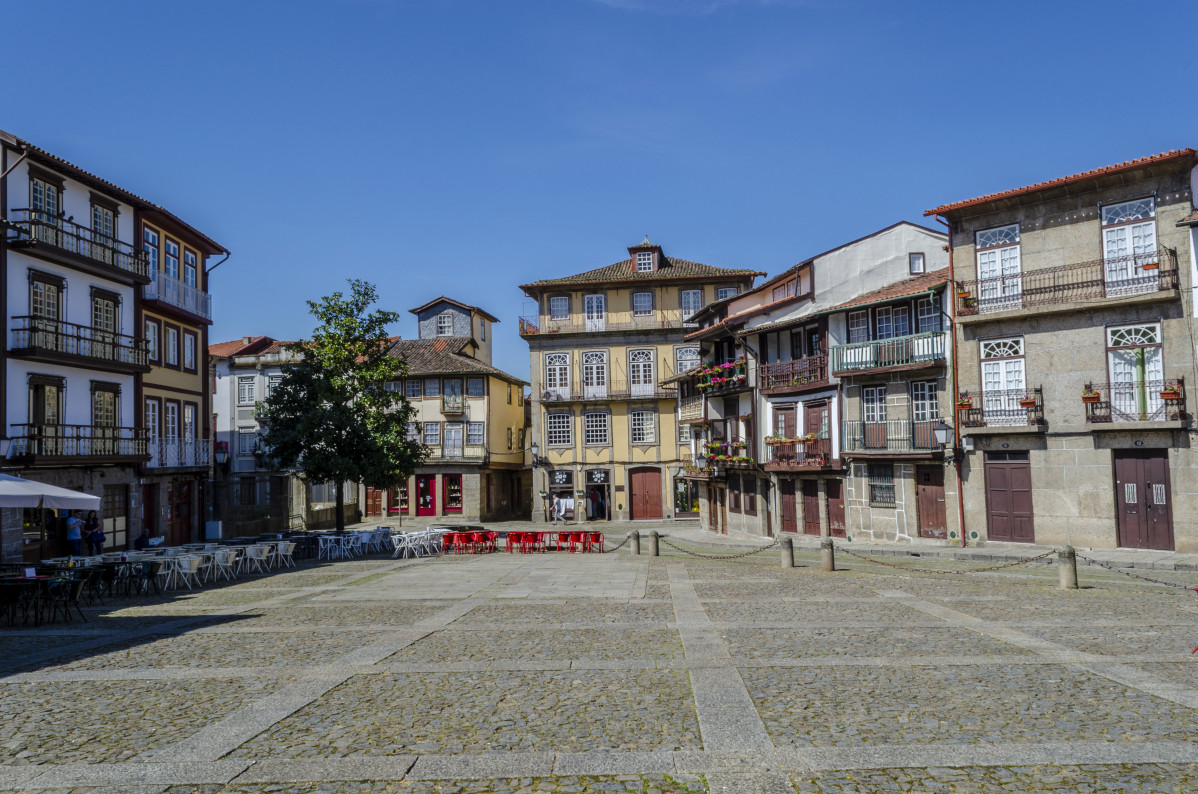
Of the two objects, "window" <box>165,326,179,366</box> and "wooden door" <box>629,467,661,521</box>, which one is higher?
"window" <box>165,326,179,366</box>

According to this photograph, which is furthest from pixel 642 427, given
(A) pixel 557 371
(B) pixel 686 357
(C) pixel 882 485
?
(C) pixel 882 485

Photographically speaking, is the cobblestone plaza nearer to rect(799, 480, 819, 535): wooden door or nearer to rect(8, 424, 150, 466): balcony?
rect(8, 424, 150, 466): balcony

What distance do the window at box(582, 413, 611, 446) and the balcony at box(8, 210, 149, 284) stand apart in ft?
83.8

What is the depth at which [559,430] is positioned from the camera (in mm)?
50219

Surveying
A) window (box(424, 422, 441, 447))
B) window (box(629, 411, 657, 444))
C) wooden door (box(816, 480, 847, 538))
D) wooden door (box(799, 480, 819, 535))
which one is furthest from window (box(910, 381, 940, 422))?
window (box(424, 422, 441, 447))

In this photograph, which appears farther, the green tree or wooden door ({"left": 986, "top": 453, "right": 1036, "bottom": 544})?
the green tree

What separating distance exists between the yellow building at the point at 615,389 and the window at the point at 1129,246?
25.9 m

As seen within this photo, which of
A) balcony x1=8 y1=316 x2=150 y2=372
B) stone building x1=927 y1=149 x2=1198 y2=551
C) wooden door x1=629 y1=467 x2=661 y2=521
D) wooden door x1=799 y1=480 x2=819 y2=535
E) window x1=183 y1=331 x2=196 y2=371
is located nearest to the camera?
stone building x1=927 y1=149 x2=1198 y2=551

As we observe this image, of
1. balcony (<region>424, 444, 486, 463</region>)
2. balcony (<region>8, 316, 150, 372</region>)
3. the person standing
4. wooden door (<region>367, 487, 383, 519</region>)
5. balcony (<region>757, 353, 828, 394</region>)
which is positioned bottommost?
wooden door (<region>367, 487, 383, 519</region>)

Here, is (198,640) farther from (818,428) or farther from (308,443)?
(818,428)

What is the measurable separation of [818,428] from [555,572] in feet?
43.7

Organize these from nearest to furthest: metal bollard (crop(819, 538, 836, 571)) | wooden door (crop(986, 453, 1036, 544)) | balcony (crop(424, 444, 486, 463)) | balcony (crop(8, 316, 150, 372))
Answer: metal bollard (crop(819, 538, 836, 571)) < balcony (crop(8, 316, 150, 372)) < wooden door (crop(986, 453, 1036, 544)) < balcony (crop(424, 444, 486, 463))

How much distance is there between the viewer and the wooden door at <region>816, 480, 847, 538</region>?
31281 millimetres

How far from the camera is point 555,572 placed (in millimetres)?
22703
